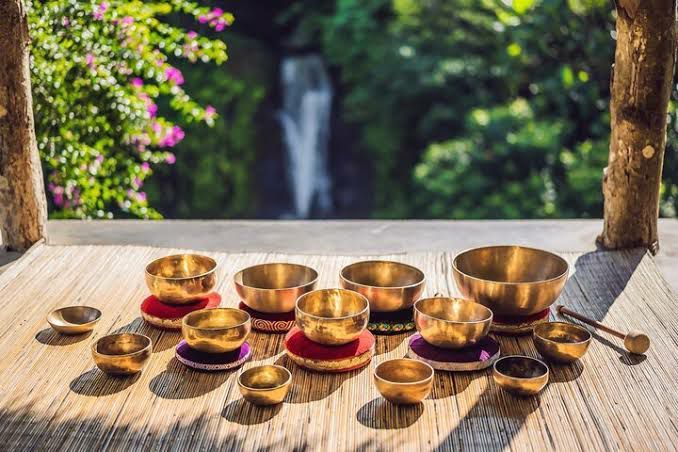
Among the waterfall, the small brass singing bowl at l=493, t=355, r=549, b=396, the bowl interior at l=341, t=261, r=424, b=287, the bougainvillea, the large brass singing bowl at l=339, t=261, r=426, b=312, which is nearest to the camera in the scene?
the small brass singing bowl at l=493, t=355, r=549, b=396

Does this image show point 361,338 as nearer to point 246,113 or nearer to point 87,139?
point 87,139

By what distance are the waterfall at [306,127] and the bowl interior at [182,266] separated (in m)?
7.43

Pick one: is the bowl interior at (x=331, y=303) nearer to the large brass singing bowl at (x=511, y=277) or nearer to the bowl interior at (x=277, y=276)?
the bowl interior at (x=277, y=276)

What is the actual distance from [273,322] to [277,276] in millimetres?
214

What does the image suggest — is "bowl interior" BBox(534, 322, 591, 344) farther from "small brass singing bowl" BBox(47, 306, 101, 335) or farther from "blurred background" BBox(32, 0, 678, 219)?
"blurred background" BBox(32, 0, 678, 219)

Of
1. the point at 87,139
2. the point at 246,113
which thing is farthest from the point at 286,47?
the point at 87,139

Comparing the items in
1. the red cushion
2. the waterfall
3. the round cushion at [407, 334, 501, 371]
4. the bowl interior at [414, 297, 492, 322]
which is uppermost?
the bowl interior at [414, 297, 492, 322]

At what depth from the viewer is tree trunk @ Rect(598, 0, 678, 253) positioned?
2539 millimetres

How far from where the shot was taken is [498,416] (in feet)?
5.76

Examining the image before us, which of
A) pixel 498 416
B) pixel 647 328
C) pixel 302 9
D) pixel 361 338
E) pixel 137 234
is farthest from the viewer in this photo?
pixel 302 9

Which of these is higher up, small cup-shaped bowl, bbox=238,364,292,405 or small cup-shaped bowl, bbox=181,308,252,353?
small cup-shaped bowl, bbox=181,308,252,353

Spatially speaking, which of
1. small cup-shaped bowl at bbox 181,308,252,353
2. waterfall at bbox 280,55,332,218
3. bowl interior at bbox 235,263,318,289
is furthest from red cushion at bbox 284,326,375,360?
waterfall at bbox 280,55,332,218

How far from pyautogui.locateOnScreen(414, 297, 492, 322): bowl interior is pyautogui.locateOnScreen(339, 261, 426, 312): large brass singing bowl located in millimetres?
66

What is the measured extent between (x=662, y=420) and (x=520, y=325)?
1.52 ft
